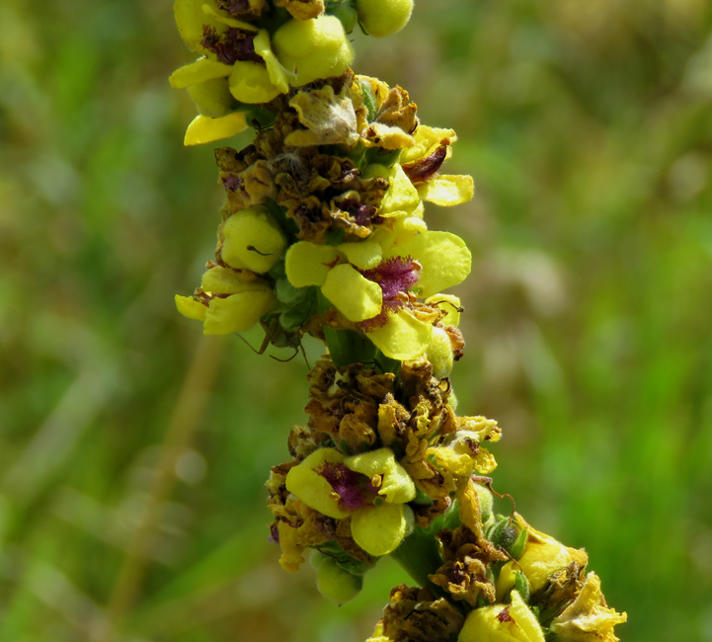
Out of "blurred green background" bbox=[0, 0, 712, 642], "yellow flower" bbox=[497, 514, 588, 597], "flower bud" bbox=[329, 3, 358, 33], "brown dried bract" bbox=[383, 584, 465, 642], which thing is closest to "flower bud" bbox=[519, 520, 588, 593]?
"yellow flower" bbox=[497, 514, 588, 597]

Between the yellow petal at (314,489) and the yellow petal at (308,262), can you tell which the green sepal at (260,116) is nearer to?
the yellow petal at (308,262)

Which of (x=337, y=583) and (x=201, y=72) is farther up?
(x=201, y=72)

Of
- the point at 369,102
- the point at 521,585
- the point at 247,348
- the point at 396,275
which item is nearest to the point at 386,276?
the point at 396,275

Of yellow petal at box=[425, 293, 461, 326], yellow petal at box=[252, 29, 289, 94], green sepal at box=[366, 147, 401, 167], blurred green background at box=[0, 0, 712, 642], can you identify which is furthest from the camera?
blurred green background at box=[0, 0, 712, 642]

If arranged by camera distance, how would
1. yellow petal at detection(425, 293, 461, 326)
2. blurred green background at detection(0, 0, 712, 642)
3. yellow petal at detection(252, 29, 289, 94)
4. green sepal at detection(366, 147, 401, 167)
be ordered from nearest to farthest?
yellow petal at detection(252, 29, 289, 94)
green sepal at detection(366, 147, 401, 167)
yellow petal at detection(425, 293, 461, 326)
blurred green background at detection(0, 0, 712, 642)

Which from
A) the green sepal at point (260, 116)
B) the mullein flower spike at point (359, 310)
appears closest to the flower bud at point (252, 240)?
the mullein flower spike at point (359, 310)

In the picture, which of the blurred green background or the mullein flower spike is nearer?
the mullein flower spike

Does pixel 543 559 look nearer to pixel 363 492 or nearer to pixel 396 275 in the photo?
pixel 363 492

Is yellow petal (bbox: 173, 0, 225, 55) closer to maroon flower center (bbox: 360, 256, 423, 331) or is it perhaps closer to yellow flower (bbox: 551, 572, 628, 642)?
maroon flower center (bbox: 360, 256, 423, 331)
